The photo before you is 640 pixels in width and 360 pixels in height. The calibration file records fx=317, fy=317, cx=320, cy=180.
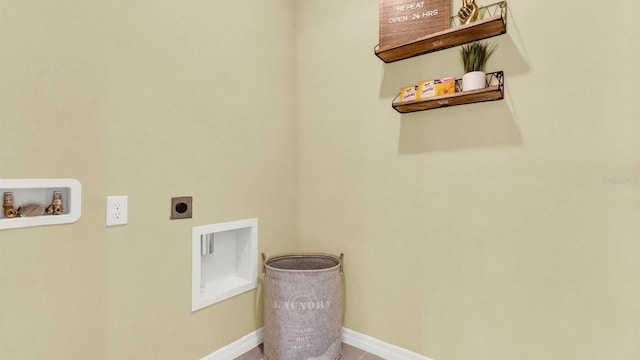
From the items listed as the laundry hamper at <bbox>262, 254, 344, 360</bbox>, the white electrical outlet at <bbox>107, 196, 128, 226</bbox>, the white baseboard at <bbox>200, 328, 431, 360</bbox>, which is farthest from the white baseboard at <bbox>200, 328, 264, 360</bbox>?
the white electrical outlet at <bbox>107, 196, 128, 226</bbox>

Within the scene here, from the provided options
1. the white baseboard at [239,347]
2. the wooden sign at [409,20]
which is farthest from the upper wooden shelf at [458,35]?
the white baseboard at [239,347]

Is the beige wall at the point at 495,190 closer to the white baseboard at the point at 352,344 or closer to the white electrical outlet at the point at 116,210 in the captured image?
the white baseboard at the point at 352,344

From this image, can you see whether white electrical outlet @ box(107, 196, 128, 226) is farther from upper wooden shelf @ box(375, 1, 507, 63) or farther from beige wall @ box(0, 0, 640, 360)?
upper wooden shelf @ box(375, 1, 507, 63)

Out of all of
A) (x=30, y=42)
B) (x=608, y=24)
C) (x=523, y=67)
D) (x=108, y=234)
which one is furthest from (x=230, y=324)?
(x=608, y=24)

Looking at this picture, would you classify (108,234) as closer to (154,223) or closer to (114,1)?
(154,223)

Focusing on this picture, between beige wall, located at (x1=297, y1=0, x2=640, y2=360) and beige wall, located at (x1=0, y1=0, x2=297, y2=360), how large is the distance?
493 millimetres

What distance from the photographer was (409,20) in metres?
1.54

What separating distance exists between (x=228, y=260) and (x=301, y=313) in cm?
53

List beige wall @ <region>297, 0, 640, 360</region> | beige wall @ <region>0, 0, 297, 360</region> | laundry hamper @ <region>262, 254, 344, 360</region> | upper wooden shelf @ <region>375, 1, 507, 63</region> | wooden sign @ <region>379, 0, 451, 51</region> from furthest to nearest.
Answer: laundry hamper @ <region>262, 254, 344, 360</region> < wooden sign @ <region>379, 0, 451, 51</region> < upper wooden shelf @ <region>375, 1, 507, 63</region> < beige wall @ <region>297, 0, 640, 360</region> < beige wall @ <region>0, 0, 297, 360</region>

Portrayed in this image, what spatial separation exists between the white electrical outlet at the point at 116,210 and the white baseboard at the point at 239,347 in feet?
2.64

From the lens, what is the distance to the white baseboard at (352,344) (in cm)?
162

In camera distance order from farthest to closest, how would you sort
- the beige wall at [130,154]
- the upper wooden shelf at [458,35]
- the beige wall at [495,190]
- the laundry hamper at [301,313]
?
1. the laundry hamper at [301,313]
2. the upper wooden shelf at [458,35]
3. the beige wall at [495,190]
4. the beige wall at [130,154]

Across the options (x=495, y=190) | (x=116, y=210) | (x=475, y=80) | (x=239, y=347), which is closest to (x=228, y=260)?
(x=239, y=347)

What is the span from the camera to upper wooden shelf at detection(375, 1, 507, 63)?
130 centimetres
